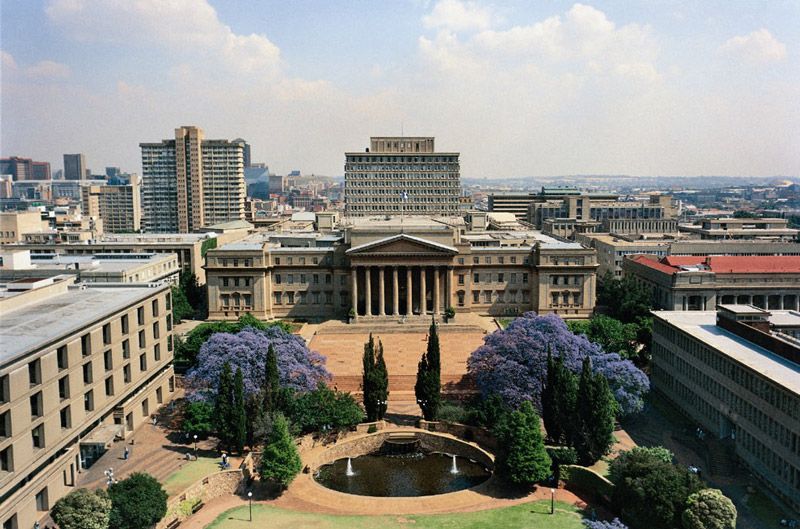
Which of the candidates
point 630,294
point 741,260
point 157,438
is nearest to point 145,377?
point 157,438

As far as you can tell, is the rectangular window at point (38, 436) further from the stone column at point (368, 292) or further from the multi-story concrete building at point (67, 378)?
the stone column at point (368, 292)

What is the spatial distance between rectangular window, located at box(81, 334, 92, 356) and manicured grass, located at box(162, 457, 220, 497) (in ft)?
41.5

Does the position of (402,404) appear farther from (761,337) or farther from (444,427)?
(761,337)

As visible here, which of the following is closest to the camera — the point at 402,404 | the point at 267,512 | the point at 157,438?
the point at 267,512

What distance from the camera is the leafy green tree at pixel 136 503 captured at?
1732 inches

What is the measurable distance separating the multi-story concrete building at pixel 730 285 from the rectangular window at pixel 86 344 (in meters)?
79.1

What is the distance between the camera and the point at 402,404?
7469 cm

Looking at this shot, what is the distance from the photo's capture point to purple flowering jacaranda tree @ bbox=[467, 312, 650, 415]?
65312mm

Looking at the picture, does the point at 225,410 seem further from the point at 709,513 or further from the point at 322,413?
the point at 709,513

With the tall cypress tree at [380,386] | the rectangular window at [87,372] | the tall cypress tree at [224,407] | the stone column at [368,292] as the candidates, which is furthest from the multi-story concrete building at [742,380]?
the rectangular window at [87,372]

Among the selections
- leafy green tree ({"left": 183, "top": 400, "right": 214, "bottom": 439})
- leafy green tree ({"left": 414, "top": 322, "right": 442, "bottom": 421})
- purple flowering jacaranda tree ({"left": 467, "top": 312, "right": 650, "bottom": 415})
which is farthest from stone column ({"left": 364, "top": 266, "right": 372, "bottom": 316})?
leafy green tree ({"left": 183, "top": 400, "right": 214, "bottom": 439})

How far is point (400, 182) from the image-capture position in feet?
611

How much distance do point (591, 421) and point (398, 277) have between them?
193ft

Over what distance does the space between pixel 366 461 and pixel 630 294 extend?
5721cm
